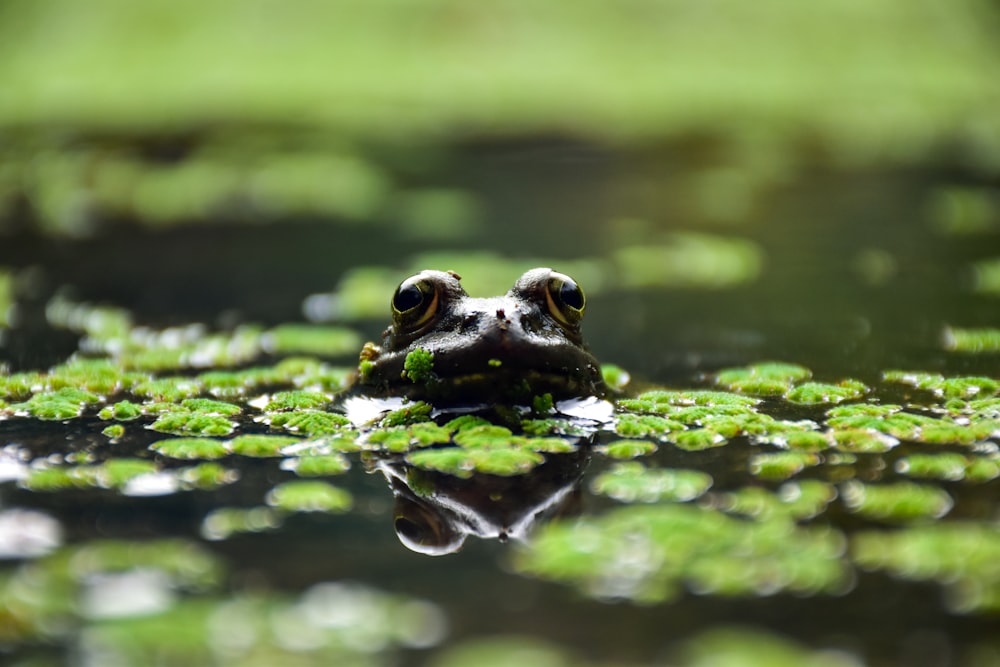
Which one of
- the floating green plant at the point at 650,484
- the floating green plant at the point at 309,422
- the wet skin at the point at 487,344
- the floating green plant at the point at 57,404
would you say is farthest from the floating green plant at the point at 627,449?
the floating green plant at the point at 57,404

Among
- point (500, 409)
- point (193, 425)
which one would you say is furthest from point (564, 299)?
point (193, 425)

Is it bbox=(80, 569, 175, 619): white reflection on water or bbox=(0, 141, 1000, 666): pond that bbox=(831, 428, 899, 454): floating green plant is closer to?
bbox=(0, 141, 1000, 666): pond

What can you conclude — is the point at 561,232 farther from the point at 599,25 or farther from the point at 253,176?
the point at 599,25

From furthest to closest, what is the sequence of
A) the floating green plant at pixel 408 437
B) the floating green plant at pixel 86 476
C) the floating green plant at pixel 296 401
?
the floating green plant at pixel 296 401 → the floating green plant at pixel 408 437 → the floating green plant at pixel 86 476

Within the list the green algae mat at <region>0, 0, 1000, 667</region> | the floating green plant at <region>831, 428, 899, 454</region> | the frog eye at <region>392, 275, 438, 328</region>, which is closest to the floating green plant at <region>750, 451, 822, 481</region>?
the green algae mat at <region>0, 0, 1000, 667</region>

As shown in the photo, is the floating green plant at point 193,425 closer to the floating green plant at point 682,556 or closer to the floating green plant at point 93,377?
the floating green plant at point 93,377

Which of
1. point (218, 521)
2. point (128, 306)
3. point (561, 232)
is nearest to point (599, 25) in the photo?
point (561, 232)

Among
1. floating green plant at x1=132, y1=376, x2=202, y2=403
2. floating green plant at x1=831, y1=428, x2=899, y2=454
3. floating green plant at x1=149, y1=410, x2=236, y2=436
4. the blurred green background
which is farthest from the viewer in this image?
the blurred green background
